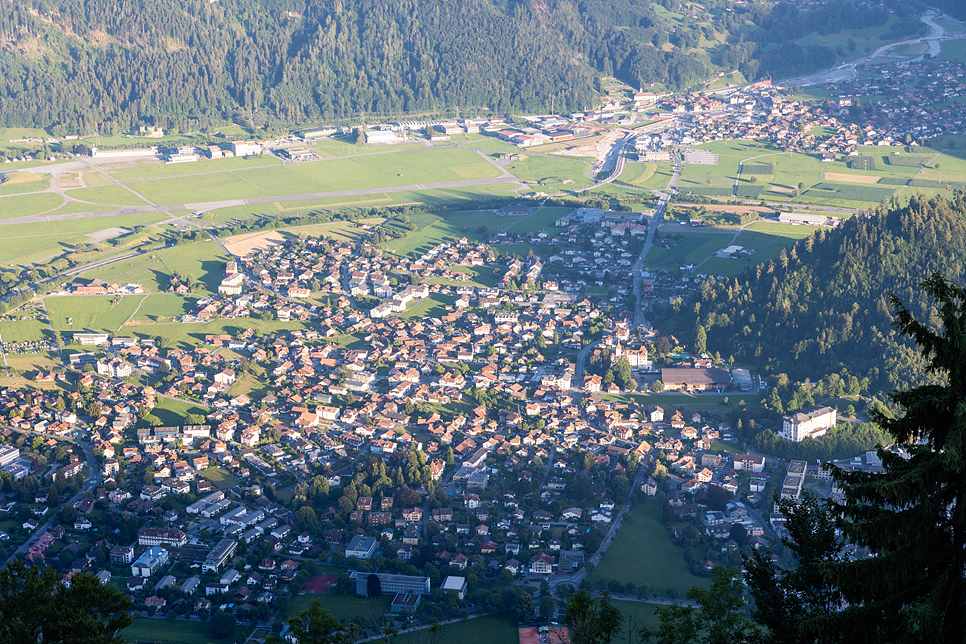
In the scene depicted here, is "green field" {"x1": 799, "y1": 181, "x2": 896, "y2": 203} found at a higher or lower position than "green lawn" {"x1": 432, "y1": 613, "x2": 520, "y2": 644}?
higher

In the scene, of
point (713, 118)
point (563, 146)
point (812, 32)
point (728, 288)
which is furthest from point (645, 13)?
point (728, 288)

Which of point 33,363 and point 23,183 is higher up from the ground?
point 23,183

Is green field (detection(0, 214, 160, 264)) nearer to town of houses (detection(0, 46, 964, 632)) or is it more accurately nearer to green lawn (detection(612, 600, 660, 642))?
town of houses (detection(0, 46, 964, 632))

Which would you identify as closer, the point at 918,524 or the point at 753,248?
the point at 918,524

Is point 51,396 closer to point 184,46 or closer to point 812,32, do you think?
point 184,46

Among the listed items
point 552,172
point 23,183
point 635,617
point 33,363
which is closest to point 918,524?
point 635,617

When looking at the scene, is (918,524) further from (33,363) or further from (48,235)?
(48,235)

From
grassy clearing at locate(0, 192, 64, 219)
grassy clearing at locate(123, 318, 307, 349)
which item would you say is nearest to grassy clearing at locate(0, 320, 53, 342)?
grassy clearing at locate(123, 318, 307, 349)
